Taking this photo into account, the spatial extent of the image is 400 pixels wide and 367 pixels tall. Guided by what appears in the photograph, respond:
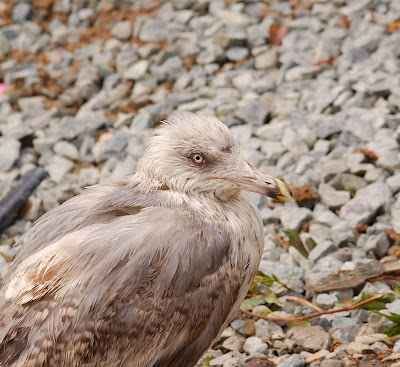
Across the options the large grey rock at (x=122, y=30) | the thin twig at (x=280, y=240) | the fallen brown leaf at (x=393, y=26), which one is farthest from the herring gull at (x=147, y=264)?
the large grey rock at (x=122, y=30)

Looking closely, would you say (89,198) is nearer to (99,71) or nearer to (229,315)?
(229,315)

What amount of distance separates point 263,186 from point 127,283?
2.84 feet

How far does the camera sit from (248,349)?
4.28 m

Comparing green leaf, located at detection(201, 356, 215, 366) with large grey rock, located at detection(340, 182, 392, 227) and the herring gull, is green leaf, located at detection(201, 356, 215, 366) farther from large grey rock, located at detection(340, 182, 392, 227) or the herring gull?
large grey rock, located at detection(340, 182, 392, 227)

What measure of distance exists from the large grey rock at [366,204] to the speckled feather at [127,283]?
136 centimetres

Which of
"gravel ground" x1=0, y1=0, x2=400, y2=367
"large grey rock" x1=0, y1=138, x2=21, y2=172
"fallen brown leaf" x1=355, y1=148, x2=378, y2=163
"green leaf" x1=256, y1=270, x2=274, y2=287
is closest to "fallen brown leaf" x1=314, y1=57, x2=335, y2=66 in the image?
"gravel ground" x1=0, y1=0, x2=400, y2=367

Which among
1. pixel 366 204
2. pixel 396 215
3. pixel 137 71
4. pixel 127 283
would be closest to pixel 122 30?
pixel 137 71

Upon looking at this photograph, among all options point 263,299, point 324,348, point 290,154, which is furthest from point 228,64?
point 324,348

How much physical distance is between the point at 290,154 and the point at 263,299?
151 centimetres

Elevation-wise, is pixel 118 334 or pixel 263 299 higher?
pixel 118 334

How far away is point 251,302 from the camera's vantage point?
4.59m

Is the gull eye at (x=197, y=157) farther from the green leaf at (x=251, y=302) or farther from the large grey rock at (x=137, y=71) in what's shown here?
the large grey rock at (x=137, y=71)

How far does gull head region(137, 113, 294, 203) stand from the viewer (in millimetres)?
3918

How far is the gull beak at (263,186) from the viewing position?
12.8 ft
